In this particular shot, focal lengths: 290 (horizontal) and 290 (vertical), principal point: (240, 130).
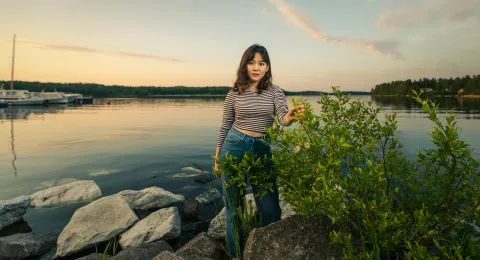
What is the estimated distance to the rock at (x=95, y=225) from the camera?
6520 mm

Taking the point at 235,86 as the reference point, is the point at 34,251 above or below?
below

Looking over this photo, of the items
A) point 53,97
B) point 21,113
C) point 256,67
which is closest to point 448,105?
point 256,67

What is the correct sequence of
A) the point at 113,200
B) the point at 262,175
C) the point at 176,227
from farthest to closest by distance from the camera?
the point at 113,200, the point at 176,227, the point at 262,175

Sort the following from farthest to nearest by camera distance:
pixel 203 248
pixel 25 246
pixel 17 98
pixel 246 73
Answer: pixel 17 98 < pixel 25 246 < pixel 203 248 < pixel 246 73

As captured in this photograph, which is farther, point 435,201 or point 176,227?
point 176,227

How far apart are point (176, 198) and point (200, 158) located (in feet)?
24.2

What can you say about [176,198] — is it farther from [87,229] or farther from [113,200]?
[87,229]

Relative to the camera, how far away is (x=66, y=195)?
999 cm

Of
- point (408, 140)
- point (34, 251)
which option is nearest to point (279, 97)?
point (34, 251)

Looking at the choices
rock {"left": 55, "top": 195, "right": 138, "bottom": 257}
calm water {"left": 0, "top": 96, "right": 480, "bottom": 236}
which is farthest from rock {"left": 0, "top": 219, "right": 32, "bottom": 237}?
rock {"left": 55, "top": 195, "right": 138, "bottom": 257}

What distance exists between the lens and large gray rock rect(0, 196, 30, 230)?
8312mm

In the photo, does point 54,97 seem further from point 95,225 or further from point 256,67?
point 256,67

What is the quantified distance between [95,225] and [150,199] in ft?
8.17

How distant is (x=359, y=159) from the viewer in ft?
11.1
